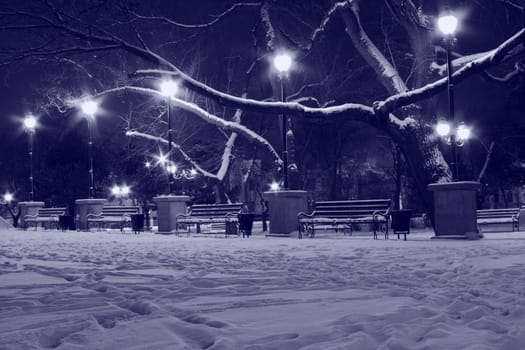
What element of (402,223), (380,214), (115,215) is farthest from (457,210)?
(115,215)

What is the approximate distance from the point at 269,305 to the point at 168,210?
53.5 feet

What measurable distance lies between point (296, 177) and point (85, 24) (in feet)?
45.7

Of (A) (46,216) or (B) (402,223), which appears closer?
(B) (402,223)

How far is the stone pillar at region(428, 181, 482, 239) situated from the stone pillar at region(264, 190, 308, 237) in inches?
188

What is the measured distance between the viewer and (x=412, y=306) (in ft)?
13.5

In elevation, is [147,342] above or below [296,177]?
below

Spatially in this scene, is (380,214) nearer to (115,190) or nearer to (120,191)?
(120,191)

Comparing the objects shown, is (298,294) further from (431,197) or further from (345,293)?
(431,197)

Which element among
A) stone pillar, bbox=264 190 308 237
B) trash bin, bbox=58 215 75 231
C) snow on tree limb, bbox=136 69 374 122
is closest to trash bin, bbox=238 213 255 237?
stone pillar, bbox=264 190 308 237

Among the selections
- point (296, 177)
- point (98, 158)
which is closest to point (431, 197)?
point (296, 177)

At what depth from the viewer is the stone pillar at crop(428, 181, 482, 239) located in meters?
12.7

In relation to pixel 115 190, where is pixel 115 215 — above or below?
below

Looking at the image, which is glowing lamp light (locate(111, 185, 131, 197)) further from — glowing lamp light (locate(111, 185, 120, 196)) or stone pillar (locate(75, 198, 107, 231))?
stone pillar (locate(75, 198, 107, 231))

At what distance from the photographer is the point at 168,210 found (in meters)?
20.3
